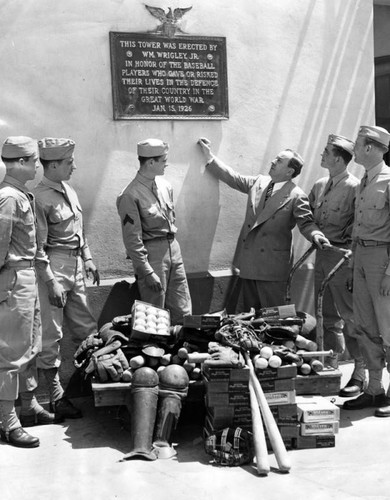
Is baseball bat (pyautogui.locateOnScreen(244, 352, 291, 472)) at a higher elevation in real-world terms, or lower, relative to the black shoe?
higher

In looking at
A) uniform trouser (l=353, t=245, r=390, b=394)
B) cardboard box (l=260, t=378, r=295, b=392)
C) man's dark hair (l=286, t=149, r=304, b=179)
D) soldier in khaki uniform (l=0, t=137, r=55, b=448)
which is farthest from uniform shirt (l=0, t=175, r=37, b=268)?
uniform trouser (l=353, t=245, r=390, b=394)

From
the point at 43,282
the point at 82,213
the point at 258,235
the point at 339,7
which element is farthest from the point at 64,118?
the point at 339,7

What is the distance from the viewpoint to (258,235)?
706 centimetres

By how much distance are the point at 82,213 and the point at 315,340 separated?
2.22 metres

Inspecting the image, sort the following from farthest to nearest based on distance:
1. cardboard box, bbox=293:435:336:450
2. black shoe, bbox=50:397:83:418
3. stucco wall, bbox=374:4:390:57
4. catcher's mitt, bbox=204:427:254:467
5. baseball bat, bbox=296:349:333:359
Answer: stucco wall, bbox=374:4:390:57 < black shoe, bbox=50:397:83:418 < baseball bat, bbox=296:349:333:359 < cardboard box, bbox=293:435:336:450 < catcher's mitt, bbox=204:427:254:467

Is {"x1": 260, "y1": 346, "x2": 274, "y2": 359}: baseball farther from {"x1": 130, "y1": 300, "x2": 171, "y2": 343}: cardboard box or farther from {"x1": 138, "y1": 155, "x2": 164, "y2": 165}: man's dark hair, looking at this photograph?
{"x1": 138, "y1": 155, "x2": 164, "y2": 165}: man's dark hair

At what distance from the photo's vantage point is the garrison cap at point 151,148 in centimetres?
663

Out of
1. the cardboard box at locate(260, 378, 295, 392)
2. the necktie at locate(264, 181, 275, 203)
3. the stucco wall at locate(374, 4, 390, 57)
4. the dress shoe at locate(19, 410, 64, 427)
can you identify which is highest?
the stucco wall at locate(374, 4, 390, 57)

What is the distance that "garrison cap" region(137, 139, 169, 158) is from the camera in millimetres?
6629

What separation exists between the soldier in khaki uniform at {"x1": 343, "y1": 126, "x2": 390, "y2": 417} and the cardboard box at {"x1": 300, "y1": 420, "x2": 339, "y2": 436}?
735mm

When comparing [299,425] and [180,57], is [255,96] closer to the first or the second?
[180,57]

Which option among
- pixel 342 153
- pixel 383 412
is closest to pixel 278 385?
pixel 383 412

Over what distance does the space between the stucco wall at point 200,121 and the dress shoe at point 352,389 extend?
5.08 feet

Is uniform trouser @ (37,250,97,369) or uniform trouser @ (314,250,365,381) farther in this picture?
uniform trouser @ (314,250,365,381)
